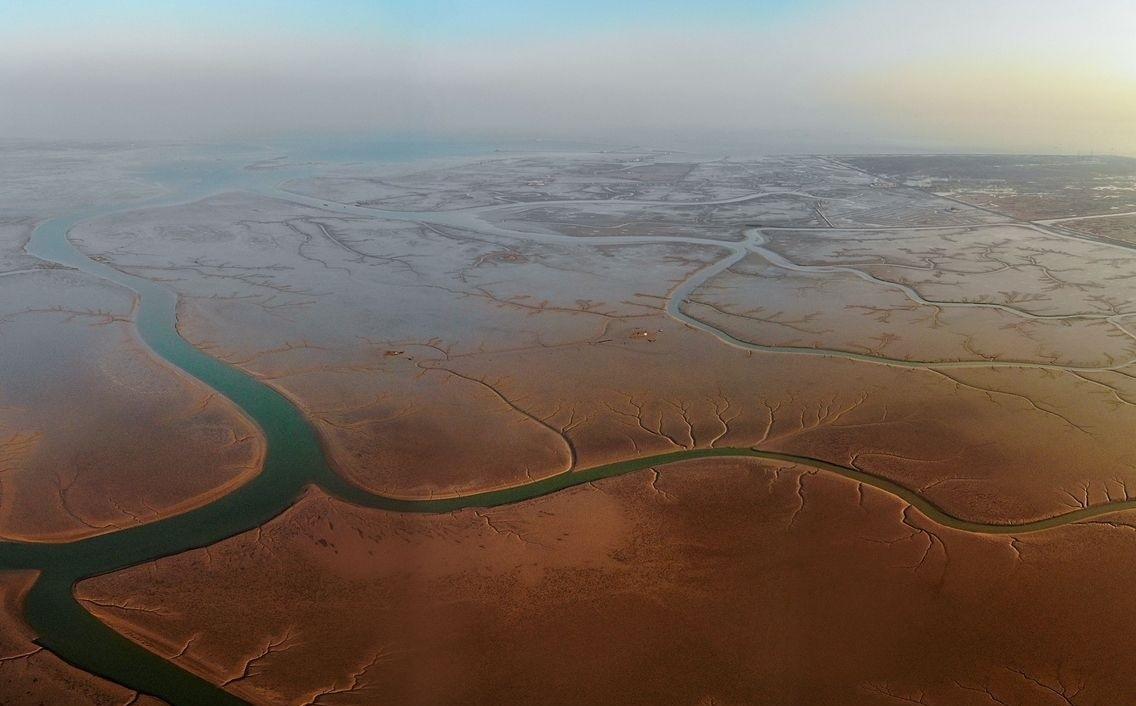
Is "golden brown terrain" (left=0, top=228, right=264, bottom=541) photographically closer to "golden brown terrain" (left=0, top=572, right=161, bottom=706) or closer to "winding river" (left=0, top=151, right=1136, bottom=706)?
"winding river" (left=0, top=151, right=1136, bottom=706)

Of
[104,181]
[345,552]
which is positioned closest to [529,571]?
[345,552]

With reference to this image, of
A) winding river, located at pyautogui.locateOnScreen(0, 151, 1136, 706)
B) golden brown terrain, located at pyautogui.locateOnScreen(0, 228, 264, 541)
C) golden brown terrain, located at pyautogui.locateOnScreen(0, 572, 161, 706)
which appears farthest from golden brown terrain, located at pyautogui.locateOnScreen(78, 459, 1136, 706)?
golden brown terrain, located at pyautogui.locateOnScreen(0, 228, 264, 541)

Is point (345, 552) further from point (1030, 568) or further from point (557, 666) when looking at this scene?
point (1030, 568)

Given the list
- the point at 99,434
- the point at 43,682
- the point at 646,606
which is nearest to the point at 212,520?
the point at 43,682

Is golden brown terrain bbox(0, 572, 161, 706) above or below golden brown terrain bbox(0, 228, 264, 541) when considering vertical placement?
below

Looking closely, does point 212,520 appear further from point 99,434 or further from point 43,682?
point 99,434

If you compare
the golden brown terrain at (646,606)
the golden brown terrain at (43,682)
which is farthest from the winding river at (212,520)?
the golden brown terrain at (646,606)

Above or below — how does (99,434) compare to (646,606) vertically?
above

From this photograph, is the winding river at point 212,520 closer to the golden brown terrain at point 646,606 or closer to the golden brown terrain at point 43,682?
the golden brown terrain at point 43,682
